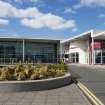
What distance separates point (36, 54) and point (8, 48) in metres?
6.62

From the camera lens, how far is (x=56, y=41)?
75125 mm

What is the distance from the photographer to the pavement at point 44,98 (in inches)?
440

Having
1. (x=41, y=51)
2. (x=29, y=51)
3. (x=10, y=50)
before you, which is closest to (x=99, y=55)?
(x=41, y=51)

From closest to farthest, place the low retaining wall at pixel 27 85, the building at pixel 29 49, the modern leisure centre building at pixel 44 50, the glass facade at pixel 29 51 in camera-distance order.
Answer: the low retaining wall at pixel 27 85 < the modern leisure centre building at pixel 44 50 < the building at pixel 29 49 < the glass facade at pixel 29 51

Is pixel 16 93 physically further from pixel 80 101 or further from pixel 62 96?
pixel 80 101

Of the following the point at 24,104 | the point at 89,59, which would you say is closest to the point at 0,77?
the point at 24,104

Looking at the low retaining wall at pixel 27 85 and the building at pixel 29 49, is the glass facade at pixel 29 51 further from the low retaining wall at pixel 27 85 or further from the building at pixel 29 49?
the low retaining wall at pixel 27 85

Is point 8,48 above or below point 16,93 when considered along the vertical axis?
above

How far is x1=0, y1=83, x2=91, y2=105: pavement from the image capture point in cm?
1119

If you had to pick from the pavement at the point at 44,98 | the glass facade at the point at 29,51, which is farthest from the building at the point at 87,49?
the pavement at the point at 44,98

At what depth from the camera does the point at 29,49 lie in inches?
2936

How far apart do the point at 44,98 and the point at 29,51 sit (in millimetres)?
62311

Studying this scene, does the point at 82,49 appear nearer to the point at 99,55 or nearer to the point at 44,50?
the point at 99,55

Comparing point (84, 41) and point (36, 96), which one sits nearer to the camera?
point (36, 96)
